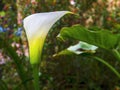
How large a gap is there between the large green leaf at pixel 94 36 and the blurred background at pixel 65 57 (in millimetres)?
1199

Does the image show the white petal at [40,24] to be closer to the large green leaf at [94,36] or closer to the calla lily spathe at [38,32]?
the calla lily spathe at [38,32]

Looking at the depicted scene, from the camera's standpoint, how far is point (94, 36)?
2150 millimetres

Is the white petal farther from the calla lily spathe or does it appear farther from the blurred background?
the blurred background

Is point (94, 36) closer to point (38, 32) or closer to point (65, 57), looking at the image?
point (38, 32)

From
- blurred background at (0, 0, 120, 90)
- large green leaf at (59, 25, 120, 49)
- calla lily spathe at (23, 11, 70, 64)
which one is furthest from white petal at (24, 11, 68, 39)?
blurred background at (0, 0, 120, 90)

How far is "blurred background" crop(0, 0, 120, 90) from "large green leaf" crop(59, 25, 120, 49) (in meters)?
1.20

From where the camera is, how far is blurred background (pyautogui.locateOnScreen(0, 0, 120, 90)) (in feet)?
11.4

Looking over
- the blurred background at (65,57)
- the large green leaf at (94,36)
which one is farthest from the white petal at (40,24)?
the blurred background at (65,57)

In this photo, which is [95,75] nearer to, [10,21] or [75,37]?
[10,21]

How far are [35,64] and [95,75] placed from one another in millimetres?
2519

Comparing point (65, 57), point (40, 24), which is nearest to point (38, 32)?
point (40, 24)

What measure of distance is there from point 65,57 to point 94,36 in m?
1.38

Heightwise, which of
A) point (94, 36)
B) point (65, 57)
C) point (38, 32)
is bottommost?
point (65, 57)

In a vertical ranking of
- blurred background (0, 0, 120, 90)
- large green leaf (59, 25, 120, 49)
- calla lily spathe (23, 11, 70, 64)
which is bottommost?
blurred background (0, 0, 120, 90)
